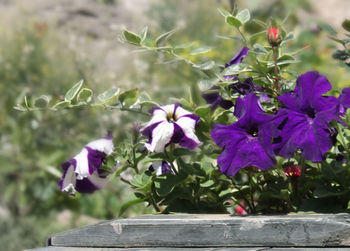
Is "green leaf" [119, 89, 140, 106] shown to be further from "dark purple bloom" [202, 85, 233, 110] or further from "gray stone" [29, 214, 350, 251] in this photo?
"gray stone" [29, 214, 350, 251]

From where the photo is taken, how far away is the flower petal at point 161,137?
53.6 inches

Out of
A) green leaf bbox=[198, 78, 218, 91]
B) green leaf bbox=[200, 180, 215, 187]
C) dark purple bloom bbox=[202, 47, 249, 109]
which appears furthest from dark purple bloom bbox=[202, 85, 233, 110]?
green leaf bbox=[200, 180, 215, 187]

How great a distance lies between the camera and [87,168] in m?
1.48

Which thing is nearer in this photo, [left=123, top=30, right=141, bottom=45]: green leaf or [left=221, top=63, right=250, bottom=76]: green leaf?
[left=221, top=63, right=250, bottom=76]: green leaf

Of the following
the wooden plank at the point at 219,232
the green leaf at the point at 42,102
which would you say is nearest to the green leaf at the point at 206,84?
the wooden plank at the point at 219,232

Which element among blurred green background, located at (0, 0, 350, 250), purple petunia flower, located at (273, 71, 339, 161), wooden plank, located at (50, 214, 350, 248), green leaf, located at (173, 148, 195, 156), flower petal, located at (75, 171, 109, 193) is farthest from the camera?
blurred green background, located at (0, 0, 350, 250)

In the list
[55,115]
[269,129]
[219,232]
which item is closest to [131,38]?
[269,129]

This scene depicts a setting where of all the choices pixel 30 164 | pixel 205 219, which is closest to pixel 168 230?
pixel 205 219

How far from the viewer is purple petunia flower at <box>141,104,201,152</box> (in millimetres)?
1366

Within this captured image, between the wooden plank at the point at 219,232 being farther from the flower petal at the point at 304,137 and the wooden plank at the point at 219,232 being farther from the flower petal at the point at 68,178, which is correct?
the flower petal at the point at 68,178

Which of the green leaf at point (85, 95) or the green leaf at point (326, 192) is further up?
the green leaf at point (326, 192)

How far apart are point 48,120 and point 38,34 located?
1.58 meters

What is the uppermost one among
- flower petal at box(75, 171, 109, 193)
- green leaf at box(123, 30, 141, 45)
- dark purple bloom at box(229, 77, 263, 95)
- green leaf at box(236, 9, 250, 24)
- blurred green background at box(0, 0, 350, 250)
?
green leaf at box(236, 9, 250, 24)

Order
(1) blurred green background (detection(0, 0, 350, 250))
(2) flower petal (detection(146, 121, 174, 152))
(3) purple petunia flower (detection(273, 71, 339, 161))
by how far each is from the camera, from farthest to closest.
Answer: (1) blurred green background (detection(0, 0, 350, 250)) → (2) flower petal (detection(146, 121, 174, 152)) → (3) purple petunia flower (detection(273, 71, 339, 161))
